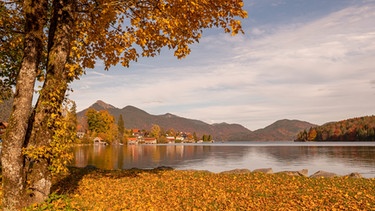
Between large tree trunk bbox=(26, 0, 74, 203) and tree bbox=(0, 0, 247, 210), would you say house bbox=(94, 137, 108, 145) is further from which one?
large tree trunk bbox=(26, 0, 74, 203)

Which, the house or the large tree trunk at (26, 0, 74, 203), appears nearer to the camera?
the large tree trunk at (26, 0, 74, 203)

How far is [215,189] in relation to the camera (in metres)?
14.3

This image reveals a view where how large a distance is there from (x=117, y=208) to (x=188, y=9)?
7943mm

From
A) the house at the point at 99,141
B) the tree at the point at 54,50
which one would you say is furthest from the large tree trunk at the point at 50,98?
the house at the point at 99,141


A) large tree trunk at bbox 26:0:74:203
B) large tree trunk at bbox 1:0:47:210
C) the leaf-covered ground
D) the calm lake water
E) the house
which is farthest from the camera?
the house

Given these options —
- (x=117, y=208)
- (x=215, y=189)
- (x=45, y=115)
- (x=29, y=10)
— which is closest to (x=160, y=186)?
(x=215, y=189)

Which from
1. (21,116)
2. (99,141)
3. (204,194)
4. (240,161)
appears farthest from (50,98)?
(99,141)

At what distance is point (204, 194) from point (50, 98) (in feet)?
23.5

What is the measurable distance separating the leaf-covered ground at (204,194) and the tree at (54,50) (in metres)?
1.12

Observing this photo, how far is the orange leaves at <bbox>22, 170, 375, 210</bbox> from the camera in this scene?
1133 centimetres

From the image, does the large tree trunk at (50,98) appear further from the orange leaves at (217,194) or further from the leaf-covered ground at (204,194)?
the orange leaves at (217,194)

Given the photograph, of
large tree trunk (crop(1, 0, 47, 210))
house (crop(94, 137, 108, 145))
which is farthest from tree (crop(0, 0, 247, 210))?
house (crop(94, 137, 108, 145))

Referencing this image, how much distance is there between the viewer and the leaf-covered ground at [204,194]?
1117cm

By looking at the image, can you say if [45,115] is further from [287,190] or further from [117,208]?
[287,190]
